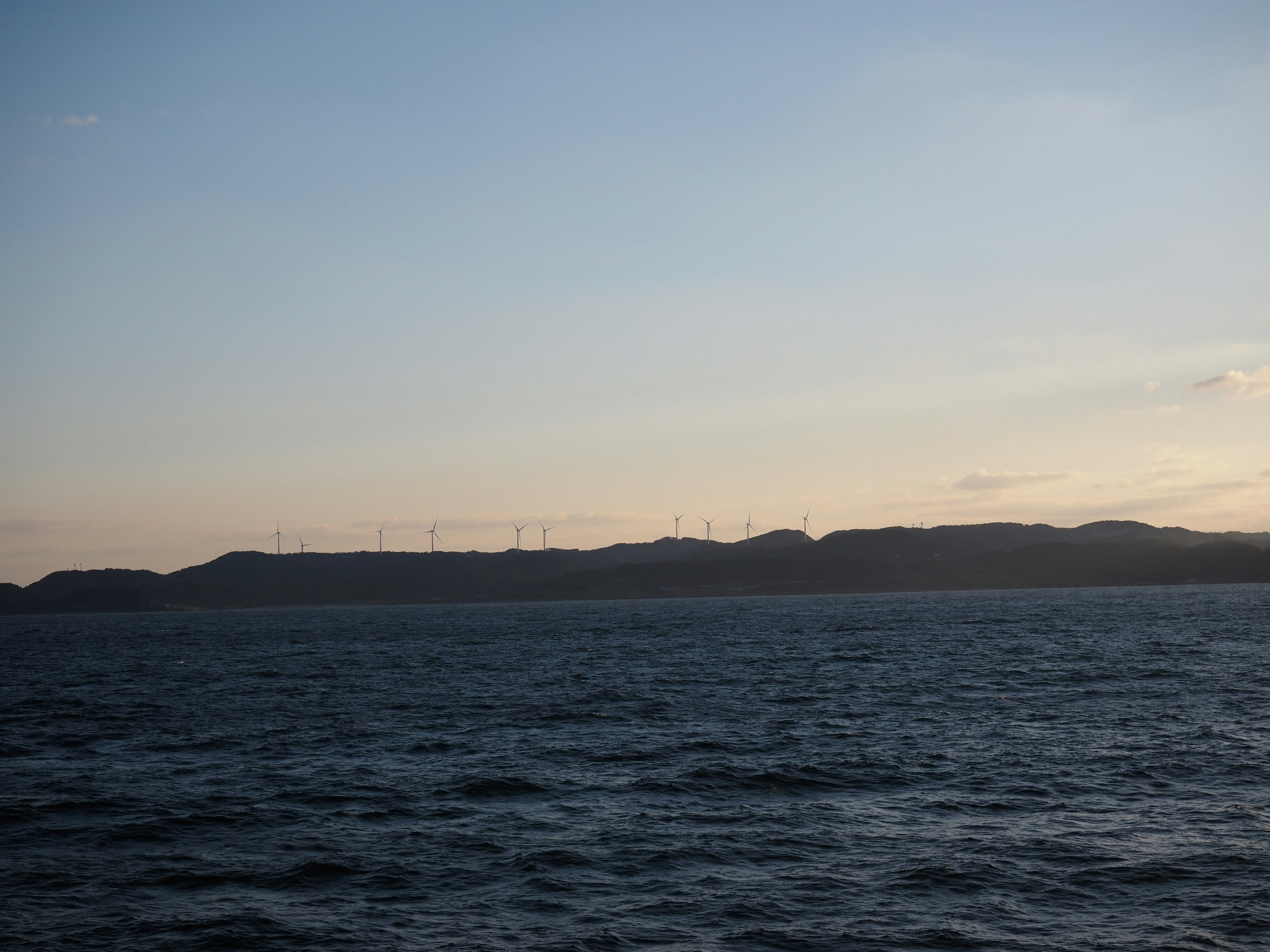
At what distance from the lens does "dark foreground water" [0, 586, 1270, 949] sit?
24594 mm

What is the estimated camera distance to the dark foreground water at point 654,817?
24594 millimetres

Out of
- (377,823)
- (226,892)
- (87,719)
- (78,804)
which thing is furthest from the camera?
(87,719)

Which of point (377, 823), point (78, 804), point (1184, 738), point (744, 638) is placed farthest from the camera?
point (744, 638)

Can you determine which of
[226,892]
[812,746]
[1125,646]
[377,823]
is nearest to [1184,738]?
[812,746]

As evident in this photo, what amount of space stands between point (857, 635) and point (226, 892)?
412 ft

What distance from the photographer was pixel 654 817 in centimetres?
3472

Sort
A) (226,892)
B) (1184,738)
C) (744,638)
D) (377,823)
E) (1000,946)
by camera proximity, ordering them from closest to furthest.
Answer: (1000,946), (226,892), (377,823), (1184,738), (744,638)

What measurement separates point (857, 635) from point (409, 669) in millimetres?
70375

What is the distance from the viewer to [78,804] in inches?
1500

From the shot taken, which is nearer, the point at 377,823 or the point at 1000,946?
the point at 1000,946

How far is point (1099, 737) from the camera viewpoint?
49.0 m

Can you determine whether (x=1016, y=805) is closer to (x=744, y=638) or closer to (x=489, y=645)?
(x=744, y=638)

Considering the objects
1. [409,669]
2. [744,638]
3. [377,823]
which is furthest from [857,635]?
[377,823]

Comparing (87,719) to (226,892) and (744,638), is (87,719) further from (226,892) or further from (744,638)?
(744,638)
